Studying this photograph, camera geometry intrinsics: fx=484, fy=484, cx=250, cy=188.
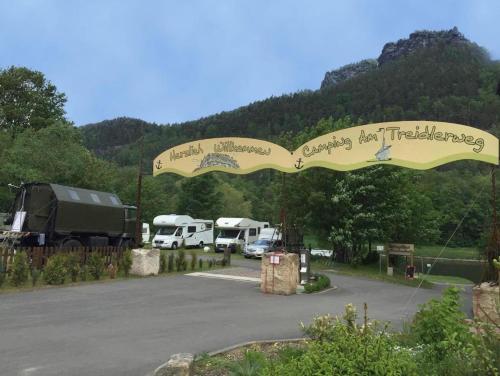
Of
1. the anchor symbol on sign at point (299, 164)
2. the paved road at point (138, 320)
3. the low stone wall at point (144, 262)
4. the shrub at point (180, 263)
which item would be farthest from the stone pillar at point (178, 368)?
the shrub at point (180, 263)

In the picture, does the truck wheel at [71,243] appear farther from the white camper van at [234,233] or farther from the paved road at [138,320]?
the white camper van at [234,233]

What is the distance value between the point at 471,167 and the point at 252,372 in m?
106

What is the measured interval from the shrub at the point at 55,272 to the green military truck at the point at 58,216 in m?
4.50

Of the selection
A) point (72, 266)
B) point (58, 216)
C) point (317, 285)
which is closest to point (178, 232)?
point (58, 216)

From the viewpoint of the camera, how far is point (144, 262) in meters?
19.5

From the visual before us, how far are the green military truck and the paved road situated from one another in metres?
5.11

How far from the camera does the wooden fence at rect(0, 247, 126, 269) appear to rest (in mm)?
16594

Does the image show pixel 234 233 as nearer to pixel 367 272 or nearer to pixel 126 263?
pixel 367 272

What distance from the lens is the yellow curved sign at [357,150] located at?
13.3 metres

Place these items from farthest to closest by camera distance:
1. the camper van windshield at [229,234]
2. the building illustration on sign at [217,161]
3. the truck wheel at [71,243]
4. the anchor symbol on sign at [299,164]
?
1. the camper van windshield at [229,234]
2. the truck wheel at [71,243]
3. the building illustration on sign at [217,161]
4. the anchor symbol on sign at [299,164]

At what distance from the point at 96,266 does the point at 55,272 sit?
220 cm

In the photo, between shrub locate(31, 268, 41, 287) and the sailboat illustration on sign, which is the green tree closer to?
shrub locate(31, 268, 41, 287)

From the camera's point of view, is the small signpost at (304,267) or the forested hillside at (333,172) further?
the forested hillside at (333,172)

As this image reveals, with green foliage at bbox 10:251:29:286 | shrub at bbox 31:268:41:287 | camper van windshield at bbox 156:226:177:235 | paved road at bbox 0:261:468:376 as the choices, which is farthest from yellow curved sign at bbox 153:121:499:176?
camper van windshield at bbox 156:226:177:235
